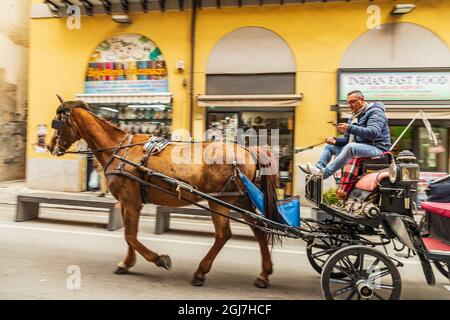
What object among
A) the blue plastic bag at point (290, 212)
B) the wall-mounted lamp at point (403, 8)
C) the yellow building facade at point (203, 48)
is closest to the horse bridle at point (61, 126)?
the blue plastic bag at point (290, 212)

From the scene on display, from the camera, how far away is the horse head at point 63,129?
4469 millimetres

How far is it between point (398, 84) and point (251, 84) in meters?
3.98

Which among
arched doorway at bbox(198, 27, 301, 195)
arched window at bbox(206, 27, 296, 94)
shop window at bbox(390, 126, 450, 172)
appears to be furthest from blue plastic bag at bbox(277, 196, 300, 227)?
shop window at bbox(390, 126, 450, 172)

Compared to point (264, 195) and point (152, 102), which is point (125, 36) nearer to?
point (152, 102)

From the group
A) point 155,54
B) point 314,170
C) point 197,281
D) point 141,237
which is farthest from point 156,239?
point 155,54

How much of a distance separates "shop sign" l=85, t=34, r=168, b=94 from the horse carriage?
6.62m

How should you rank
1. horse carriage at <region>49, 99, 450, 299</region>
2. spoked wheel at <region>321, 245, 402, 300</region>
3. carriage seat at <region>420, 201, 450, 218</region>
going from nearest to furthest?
spoked wheel at <region>321, 245, 402, 300</region> → horse carriage at <region>49, 99, 450, 299</region> → carriage seat at <region>420, 201, 450, 218</region>

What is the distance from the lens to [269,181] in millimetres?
4074

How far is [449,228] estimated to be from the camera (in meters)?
3.48

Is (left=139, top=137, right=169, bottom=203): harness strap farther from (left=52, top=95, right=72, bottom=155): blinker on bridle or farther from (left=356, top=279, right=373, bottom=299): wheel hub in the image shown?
(left=356, top=279, right=373, bottom=299): wheel hub

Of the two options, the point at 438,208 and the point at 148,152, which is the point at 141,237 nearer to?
the point at 148,152

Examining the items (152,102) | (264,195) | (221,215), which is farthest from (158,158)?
(152,102)

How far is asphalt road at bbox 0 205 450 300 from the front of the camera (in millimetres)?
3736
